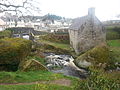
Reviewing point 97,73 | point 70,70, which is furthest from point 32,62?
point 97,73

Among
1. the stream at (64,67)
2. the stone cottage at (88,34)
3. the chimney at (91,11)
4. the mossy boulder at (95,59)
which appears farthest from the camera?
the chimney at (91,11)

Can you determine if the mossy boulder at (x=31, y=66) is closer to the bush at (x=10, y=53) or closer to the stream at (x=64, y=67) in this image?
the bush at (x=10, y=53)

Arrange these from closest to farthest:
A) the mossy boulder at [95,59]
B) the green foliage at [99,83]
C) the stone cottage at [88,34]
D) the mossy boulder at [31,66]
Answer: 1. the green foliage at [99,83]
2. the mossy boulder at [31,66]
3. the mossy boulder at [95,59]
4. the stone cottage at [88,34]

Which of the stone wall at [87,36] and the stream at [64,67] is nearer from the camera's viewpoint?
the stream at [64,67]

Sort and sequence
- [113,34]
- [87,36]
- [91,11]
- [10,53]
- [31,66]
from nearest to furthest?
[10,53], [31,66], [87,36], [91,11], [113,34]

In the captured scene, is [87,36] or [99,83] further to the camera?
[87,36]

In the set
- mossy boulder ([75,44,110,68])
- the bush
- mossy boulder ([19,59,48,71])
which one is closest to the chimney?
mossy boulder ([75,44,110,68])

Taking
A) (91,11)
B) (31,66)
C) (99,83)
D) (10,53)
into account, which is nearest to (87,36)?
A: (91,11)

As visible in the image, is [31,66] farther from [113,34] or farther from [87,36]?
[113,34]

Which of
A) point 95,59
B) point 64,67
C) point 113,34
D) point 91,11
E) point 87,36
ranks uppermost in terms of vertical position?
point 91,11

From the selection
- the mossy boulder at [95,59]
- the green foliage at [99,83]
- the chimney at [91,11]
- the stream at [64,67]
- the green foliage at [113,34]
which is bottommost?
the stream at [64,67]

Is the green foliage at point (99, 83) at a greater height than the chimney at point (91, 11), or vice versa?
the chimney at point (91, 11)

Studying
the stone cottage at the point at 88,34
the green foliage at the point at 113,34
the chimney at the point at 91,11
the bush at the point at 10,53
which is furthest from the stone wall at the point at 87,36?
the bush at the point at 10,53

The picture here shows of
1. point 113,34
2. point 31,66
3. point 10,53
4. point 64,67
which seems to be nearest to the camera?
point 10,53
